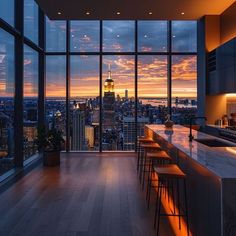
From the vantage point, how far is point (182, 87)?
9.15 metres

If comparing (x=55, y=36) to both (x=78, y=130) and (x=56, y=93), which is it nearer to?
(x=56, y=93)

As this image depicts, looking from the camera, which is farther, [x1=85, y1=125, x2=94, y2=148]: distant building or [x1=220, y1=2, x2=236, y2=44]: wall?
[x1=85, y1=125, x2=94, y2=148]: distant building

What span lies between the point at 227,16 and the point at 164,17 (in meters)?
1.35

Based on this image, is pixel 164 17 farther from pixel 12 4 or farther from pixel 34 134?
pixel 34 134

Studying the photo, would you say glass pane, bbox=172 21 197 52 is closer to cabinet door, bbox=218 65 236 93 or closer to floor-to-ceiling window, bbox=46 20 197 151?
floor-to-ceiling window, bbox=46 20 197 151

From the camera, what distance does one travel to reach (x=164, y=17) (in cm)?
754

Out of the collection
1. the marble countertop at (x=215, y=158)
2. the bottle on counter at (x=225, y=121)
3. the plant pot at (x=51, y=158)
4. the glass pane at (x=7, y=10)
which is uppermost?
the glass pane at (x=7, y=10)

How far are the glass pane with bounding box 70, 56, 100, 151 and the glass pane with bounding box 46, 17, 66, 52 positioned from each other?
0.49m

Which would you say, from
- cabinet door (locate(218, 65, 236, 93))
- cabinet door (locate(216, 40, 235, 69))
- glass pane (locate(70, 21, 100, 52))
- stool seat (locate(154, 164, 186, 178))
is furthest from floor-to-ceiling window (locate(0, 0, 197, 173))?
stool seat (locate(154, 164, 186, 178))

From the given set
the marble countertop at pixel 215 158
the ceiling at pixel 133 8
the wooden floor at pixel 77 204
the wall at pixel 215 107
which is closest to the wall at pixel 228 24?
the ceiling at pixel 133 8

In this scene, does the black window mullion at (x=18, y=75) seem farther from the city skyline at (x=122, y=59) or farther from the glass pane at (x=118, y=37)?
the glass pane at (x=118, y=37)

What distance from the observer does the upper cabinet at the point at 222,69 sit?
6336 millimetres

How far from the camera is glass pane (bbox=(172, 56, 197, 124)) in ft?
29.9

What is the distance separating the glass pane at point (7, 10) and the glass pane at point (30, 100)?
1.07 meters
